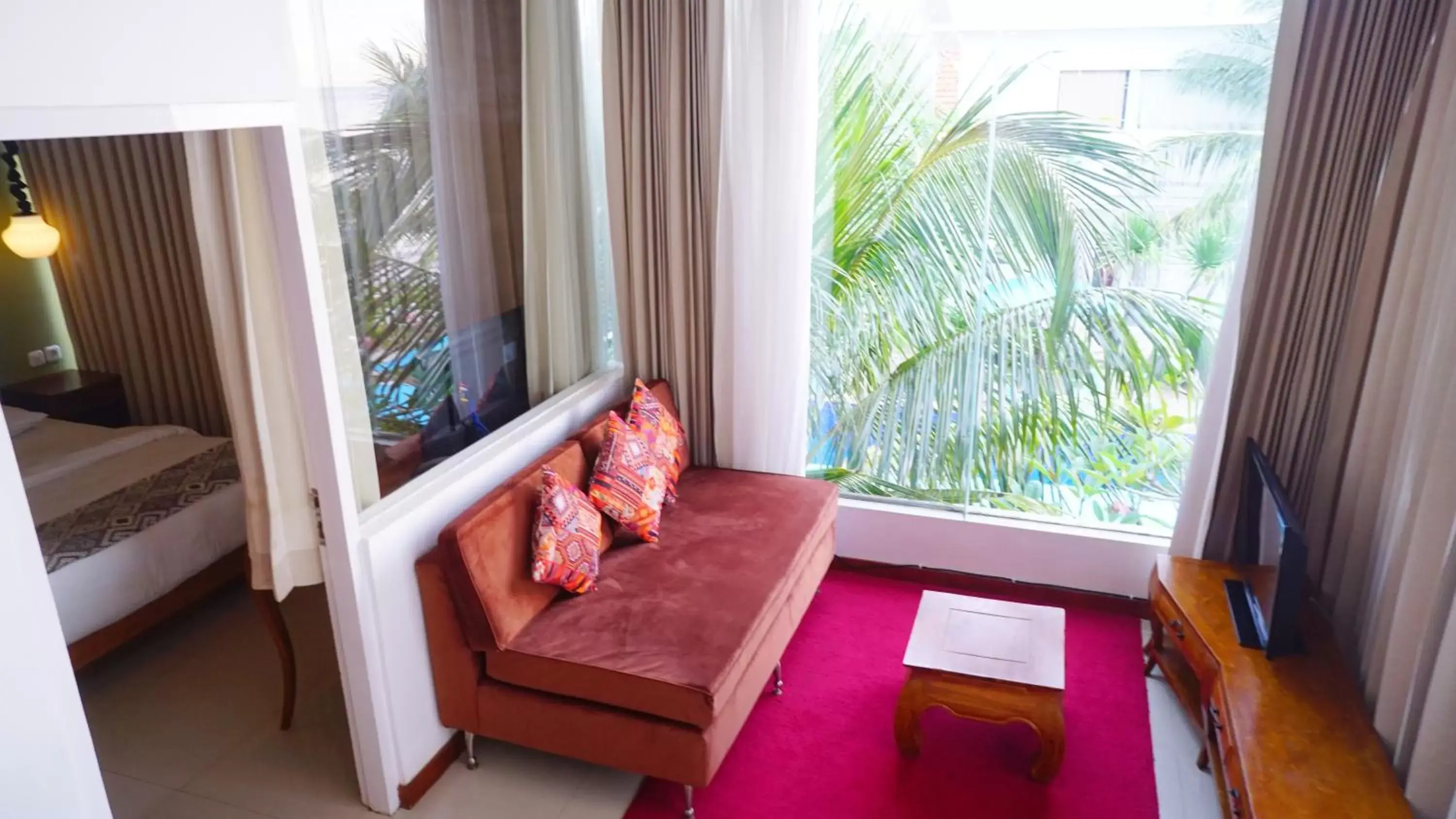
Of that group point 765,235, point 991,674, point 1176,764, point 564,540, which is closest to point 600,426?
point 564,540

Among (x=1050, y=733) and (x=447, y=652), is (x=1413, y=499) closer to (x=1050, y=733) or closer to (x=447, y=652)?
(x=1050, y=733)

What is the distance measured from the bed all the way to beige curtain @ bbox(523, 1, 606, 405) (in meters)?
1.22

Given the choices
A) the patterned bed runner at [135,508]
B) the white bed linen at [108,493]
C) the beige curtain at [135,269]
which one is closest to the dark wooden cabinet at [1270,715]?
the white bed linen at [108,493]

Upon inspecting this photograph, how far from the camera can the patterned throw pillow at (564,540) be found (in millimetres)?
2748

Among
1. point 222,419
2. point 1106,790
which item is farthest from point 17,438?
point 1106,790

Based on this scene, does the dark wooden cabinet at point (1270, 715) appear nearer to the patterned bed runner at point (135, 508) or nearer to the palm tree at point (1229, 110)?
the palm tree at point (1229, 110)

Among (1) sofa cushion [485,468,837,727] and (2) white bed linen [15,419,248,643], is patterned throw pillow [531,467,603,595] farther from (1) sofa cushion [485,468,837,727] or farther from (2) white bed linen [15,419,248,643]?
(2) white bed linen [15,419,248,643]

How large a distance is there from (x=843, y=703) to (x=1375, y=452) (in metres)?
1.76

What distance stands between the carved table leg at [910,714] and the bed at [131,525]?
1.93 m

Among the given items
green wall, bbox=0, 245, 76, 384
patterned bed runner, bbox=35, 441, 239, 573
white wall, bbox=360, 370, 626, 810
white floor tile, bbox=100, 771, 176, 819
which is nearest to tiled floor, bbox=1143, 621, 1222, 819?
white wall, bbox=360, 370, 626, 810

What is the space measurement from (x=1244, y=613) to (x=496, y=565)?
223 cm

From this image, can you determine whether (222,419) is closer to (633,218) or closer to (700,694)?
(633,218)

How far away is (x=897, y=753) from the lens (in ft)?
9.34

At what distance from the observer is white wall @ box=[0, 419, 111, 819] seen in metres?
1.50
